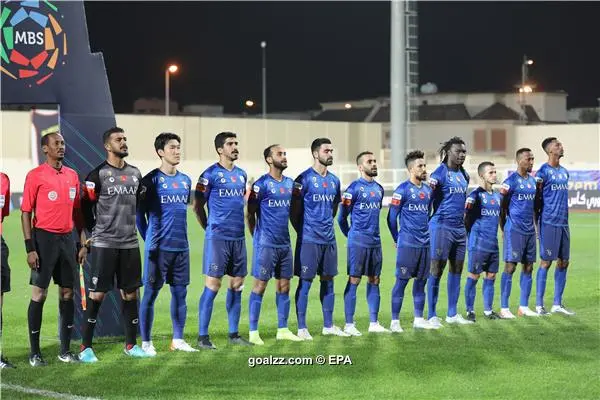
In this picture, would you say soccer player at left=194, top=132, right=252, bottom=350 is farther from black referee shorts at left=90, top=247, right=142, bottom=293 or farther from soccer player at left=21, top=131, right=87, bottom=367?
soccer player at left=21, top=131, right=87, bottom=367

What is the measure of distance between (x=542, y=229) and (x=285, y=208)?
4.30 meters

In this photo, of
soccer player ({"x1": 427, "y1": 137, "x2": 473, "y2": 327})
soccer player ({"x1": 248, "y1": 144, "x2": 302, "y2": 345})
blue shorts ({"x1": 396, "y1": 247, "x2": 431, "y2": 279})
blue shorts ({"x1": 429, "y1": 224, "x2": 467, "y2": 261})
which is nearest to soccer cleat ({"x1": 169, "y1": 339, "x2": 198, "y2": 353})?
soccer player ({"x1": 248, "y1": 144, "x2": 302, "y2": 345})

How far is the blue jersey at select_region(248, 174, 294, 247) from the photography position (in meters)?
11.1

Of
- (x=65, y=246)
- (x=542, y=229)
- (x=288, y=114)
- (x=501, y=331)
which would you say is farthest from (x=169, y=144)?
(x=288, y=114)

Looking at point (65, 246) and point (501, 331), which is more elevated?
point (65, 246)

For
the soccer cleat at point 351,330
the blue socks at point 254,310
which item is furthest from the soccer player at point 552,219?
the blue socks at point 254,310

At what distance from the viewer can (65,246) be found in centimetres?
983

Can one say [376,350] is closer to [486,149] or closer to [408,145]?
[408,145]

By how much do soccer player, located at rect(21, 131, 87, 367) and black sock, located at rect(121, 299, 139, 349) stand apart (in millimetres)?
518

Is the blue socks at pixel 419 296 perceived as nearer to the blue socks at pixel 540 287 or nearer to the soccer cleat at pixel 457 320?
the soccer cleat at pixel 457 320

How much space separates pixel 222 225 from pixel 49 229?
1812 millimetres

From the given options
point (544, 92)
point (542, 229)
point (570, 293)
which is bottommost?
point (570, 293)

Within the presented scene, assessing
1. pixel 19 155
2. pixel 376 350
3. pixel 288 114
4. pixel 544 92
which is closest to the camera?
pixel 376 350

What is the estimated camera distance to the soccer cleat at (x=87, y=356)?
9742mm
